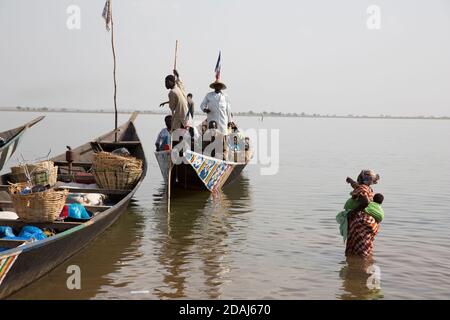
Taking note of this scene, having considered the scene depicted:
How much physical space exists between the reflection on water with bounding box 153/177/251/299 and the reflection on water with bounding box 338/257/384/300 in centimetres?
146

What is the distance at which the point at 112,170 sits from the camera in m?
9.30

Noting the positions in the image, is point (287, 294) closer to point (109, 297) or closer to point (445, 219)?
point (109, 297)

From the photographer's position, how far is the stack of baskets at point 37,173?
877cm

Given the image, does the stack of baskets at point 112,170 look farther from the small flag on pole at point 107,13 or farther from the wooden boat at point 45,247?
the small flag on pole at point 107,13

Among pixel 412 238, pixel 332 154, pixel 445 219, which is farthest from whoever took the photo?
pixel 332 154

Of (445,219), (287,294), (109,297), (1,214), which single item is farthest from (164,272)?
(445,219)

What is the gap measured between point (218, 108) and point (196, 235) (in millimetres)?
4471

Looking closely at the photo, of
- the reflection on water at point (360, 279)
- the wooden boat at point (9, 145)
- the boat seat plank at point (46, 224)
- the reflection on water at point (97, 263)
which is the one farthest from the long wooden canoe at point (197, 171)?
the reflection on water at point (360, 279)

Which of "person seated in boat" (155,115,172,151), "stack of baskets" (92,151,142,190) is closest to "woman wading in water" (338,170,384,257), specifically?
"stack of baskets" (92,151,142,190)

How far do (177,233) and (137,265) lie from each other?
1817mm

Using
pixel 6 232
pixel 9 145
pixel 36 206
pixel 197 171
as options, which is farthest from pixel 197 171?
pixel 6 232

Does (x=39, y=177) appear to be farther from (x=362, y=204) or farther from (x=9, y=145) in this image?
(x=362, y=204)

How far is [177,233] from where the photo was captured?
8703 mm
